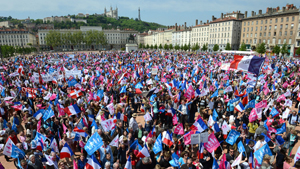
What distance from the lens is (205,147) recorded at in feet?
18.8

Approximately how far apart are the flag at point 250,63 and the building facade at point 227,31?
69752 mm

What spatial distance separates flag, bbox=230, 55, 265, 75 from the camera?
9.79 meters

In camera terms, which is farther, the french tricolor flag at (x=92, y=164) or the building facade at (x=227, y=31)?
the building facade at (x=227, y=31)

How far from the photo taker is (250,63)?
A: 1005cm

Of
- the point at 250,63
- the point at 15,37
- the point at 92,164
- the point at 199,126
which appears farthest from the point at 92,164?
the point at 15,37

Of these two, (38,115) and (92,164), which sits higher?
(38,115)

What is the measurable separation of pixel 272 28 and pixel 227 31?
626 inches

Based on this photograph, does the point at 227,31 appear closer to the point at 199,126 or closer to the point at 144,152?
the point at 199,126

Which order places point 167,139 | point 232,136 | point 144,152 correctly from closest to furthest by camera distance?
point 144,152, point 167,139, point 232,136

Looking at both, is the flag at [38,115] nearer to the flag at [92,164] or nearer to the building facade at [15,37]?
the flag at [92,164]

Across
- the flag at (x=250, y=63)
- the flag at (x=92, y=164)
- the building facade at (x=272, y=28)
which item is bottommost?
the flag at (x=92, y=164)

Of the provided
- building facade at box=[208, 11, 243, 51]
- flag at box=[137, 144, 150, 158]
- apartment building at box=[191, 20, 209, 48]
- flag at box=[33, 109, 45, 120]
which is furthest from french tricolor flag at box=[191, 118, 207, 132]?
apartment building at box=[191, 20, 209, 48]

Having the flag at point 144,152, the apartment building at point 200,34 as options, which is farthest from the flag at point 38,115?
the apartment building at point 200,34

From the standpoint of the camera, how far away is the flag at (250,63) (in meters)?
9.79
